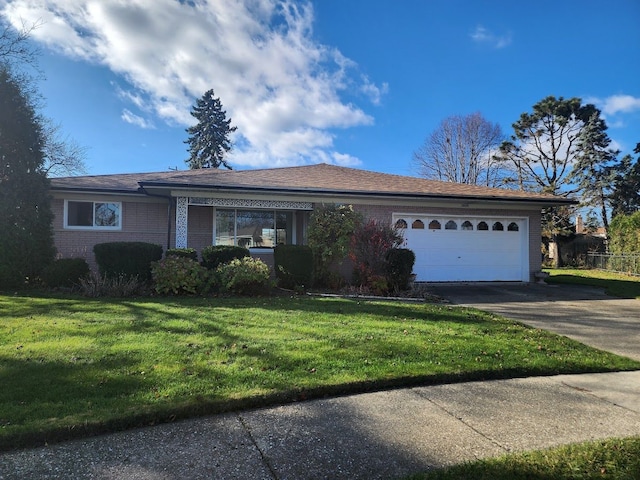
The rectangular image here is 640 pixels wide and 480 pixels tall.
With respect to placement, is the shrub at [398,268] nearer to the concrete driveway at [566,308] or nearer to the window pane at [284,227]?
the concrete driveway at [566,308]

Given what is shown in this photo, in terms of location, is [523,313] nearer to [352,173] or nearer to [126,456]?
[126,456]

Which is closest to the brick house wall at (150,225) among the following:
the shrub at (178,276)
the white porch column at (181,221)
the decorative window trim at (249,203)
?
the white porch column at (181,221)

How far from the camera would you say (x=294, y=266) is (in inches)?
432

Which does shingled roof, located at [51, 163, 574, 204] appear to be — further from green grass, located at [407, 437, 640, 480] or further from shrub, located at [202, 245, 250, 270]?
green grass, located at [407, 437, 640, 480]

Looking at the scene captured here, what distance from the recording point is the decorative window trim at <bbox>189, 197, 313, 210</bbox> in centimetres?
1215

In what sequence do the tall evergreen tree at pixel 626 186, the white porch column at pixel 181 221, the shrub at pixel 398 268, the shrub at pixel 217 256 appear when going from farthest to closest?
the tall evergreen tree at pixel 626 186 → the white porch column at pixel 181 221 → the shrub at pixel 398 268 → the shrub at pixel 217 256

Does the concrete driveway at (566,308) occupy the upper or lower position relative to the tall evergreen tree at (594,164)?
lower

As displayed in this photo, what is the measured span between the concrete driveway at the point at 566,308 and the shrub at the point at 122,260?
26.2ft

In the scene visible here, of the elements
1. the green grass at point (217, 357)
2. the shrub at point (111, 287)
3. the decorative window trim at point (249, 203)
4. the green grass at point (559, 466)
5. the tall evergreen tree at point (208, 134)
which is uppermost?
the tall evergreen tree at point (208, 134)

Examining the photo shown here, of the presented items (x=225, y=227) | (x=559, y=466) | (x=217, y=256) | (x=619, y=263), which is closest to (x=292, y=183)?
(x=225, y=227)

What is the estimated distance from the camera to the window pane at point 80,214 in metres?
12.6

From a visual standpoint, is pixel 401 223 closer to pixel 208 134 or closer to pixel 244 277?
pixel 244 277

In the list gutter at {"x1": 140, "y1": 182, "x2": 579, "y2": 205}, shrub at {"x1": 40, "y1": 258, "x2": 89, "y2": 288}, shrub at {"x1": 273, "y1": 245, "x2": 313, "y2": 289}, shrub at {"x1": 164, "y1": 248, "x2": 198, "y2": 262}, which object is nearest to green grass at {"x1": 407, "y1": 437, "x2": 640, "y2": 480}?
shrub at {"x1": 273, "y1": 245, "x2": 313, "y2": 289}

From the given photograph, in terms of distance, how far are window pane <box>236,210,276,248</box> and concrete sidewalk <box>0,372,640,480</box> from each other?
10247 mm
